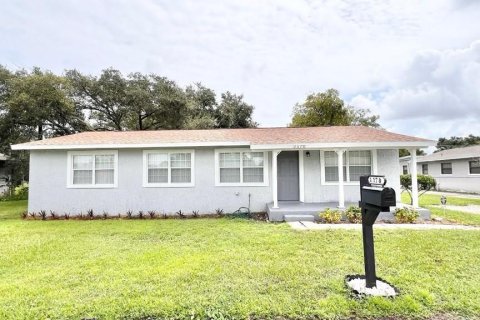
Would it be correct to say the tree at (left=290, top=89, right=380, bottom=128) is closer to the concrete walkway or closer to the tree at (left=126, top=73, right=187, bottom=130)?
the tree at (left=126, top=73, right=187, bottom=130)

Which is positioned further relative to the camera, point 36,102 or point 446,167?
point 446,167

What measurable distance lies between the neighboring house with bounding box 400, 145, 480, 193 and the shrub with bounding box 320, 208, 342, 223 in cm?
1136

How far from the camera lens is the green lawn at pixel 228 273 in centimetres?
326

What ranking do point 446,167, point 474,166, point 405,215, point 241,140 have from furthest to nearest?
point 446,167, point 474,166, point 241,140, point 405,215

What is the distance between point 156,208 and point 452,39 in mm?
15838

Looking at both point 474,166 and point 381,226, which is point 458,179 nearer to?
point 474,166

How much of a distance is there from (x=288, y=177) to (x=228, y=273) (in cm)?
707

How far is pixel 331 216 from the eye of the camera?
8.63m

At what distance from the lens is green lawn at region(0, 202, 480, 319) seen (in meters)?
3.26

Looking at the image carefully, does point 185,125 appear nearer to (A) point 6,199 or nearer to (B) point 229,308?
(A) point 6,199

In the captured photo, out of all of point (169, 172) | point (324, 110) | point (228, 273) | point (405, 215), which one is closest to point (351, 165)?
point (405, 215)

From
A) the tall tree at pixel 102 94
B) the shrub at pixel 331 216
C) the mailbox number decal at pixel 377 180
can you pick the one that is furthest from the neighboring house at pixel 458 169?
the tall tree at pixel 102 94

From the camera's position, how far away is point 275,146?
31.9ft

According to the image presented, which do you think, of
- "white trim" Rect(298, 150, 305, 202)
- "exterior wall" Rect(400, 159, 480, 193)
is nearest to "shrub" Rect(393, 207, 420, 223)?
"white trim" Rect(298, 150, 305, 202)
